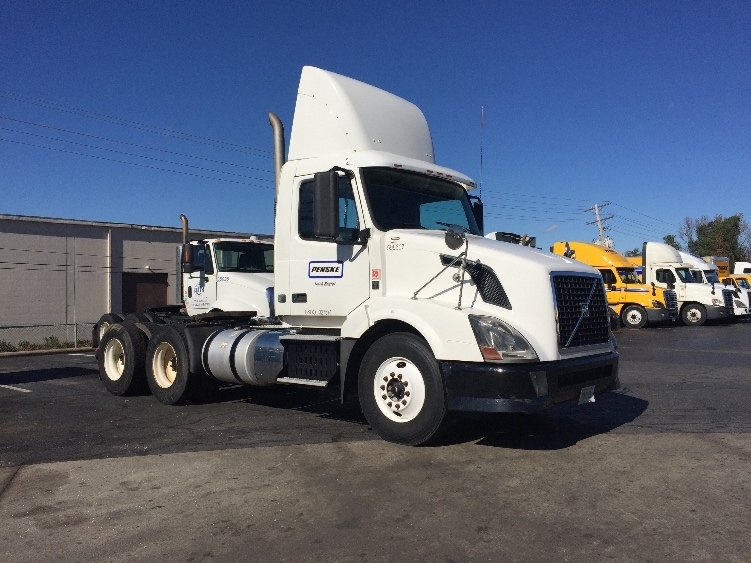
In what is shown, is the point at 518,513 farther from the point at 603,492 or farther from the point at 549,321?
the point at 549,321

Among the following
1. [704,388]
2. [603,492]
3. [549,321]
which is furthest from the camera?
[704,388]

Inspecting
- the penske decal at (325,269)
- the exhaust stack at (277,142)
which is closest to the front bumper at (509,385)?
the penske decal at (325,269)

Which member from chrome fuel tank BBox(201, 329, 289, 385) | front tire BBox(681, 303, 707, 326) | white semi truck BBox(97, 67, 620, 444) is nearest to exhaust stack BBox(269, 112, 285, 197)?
white semi truck BBox(97, 67, 620, 444)

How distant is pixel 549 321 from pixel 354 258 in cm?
211

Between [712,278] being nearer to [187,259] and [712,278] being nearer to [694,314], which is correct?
[694,314]

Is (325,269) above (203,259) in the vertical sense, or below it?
below

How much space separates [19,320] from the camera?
2344 centimetres

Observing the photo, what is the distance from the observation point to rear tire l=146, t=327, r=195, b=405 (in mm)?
8297

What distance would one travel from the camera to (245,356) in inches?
298

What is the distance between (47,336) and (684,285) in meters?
25.2

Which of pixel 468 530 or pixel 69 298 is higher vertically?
pixel 69 298

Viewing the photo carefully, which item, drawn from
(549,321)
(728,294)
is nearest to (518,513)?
(549,321)

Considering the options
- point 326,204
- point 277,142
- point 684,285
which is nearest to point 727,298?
point 684,285

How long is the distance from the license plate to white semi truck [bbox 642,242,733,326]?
22.8m
